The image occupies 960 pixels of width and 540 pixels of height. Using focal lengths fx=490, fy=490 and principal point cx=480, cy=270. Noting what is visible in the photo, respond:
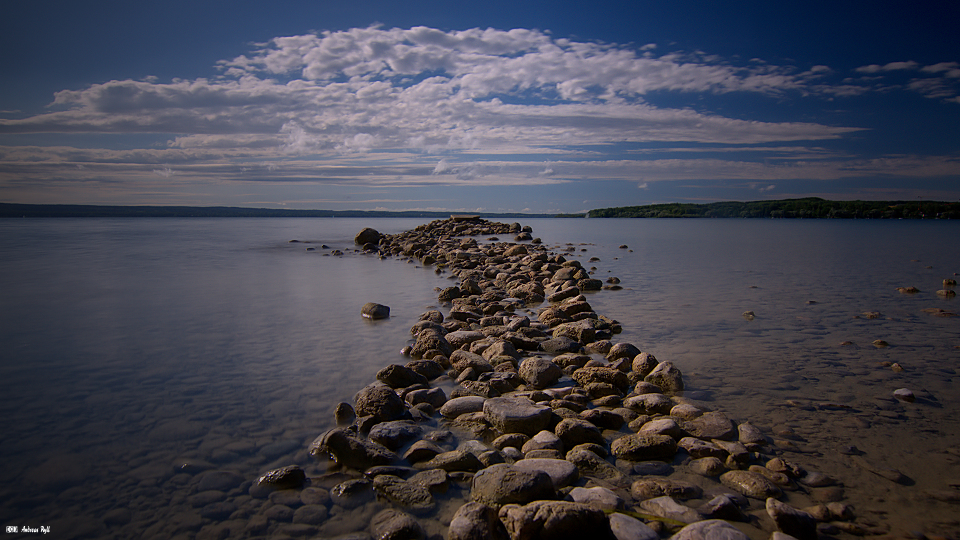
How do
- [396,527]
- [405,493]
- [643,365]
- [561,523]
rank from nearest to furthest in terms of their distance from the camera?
1. [561,523]
2. [396,527]
3. [405,493]
4. [643,365]

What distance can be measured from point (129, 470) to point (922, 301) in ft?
50.5

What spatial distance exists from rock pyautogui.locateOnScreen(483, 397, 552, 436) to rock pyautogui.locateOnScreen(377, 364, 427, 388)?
1321mm

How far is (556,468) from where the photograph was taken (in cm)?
375

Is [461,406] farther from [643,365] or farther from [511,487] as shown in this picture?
[643,365]

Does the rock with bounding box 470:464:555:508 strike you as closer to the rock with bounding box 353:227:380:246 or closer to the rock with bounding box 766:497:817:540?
the rock with bounding box 766:497:817:540

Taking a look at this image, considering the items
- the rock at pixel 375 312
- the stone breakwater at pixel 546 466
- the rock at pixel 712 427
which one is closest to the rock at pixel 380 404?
the stone breakwater at pixel 546 466

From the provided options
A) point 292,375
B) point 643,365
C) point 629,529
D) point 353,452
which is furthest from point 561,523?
point 292,375

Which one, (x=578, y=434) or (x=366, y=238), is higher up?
(x=366, y=238)

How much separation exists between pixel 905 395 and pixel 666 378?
2.55 metres

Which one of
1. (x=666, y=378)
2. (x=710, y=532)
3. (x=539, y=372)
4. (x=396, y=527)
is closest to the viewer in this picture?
(x=710, y=532)

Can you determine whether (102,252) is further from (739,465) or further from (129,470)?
(739,465)

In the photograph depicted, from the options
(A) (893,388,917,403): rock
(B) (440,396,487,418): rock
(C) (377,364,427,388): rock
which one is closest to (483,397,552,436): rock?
(B) (440,396,487,418): rock

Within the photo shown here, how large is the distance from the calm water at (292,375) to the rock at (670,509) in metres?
1.19

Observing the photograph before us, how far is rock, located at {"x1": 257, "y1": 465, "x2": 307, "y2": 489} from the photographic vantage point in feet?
12.3
